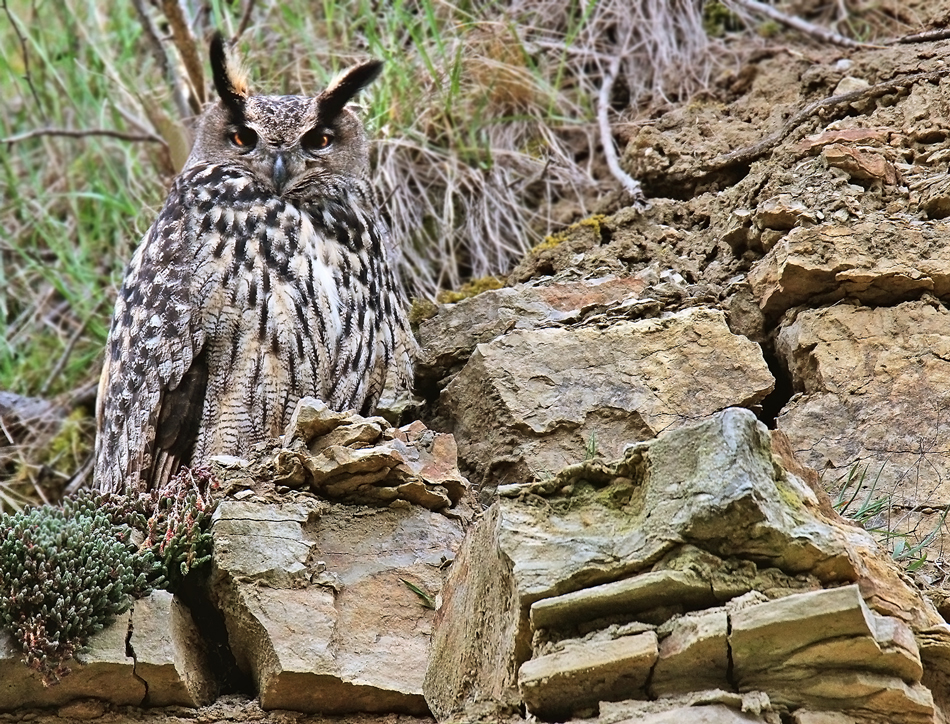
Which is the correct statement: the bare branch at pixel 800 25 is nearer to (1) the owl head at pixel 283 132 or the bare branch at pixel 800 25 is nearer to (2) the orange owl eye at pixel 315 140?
(1) the owl head at pixel 283 132

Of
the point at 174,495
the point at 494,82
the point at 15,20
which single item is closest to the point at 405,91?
the point at 494,82

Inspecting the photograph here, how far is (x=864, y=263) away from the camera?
337cm

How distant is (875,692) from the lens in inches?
78.9

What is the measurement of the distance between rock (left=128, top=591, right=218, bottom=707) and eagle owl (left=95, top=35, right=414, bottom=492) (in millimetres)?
1071

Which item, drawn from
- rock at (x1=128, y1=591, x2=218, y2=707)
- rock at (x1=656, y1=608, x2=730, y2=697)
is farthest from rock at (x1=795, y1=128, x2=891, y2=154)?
rock at (x1=128, y1=591, x2=218, y2=707)

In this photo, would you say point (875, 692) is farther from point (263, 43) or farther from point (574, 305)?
point (263, 43)

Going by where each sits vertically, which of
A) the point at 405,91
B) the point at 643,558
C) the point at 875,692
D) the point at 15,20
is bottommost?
the point at 875,692

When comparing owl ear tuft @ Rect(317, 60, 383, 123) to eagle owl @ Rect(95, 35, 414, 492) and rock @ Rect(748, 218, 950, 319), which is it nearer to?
eagle owl @ Rect(95, 35, 414, 492)

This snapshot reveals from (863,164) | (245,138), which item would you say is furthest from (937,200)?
(245,138)

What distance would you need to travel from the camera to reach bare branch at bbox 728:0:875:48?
14.6ft

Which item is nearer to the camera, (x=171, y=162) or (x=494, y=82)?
(x=494, y=82)

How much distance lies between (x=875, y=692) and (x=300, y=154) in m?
2.74

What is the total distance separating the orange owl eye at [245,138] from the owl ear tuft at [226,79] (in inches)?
2.5

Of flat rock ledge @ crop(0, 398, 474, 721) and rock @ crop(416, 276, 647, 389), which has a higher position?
rock @ crop(416, 276, 647, 389)
